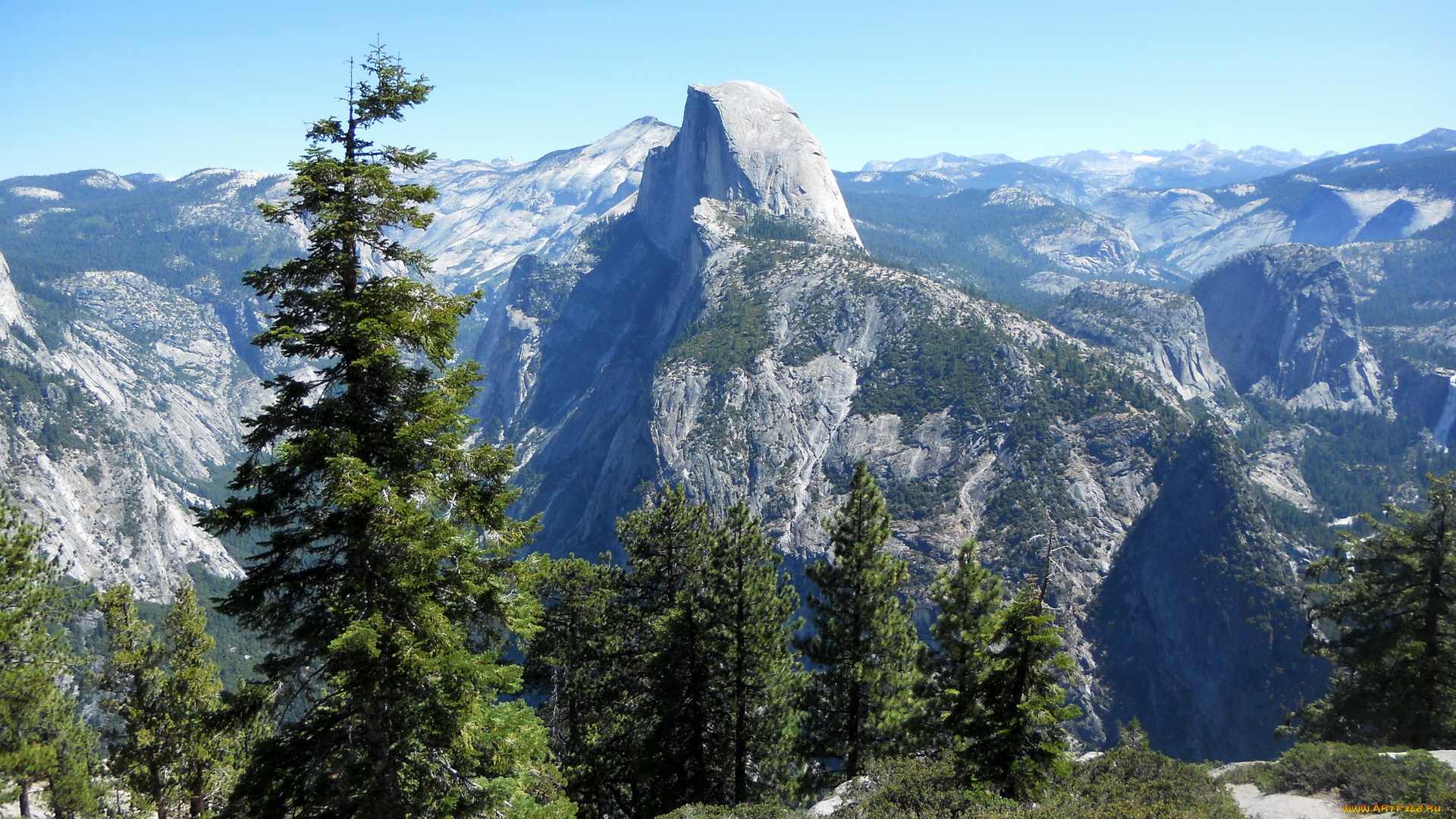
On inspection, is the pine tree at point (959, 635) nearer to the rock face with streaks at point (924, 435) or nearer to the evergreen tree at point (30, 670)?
the evergreen tree at point (30, 670)

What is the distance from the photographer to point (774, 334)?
159 meters

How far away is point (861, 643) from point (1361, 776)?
13.8 m

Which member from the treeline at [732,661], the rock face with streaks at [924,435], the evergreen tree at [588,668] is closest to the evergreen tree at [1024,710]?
the treeline at [732,661]

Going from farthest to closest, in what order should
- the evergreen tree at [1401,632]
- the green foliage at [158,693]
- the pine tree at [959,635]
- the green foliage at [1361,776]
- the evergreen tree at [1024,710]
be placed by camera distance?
1. the evergreen tree at [1401,632]
2. the green foliage at [158,693]
3. the pine tree at [959,635]
4. the evergreen tree at [1024,710]
5. the green foliage at [1361,776]

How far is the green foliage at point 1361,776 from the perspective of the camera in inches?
584

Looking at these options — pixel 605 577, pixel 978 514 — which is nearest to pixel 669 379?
pixel 978 514

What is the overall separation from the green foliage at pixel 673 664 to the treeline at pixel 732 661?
6cm

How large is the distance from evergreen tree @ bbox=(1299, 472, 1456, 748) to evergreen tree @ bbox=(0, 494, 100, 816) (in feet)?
141

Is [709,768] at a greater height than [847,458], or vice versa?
[709,768]

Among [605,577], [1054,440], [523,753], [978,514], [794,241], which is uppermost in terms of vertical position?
[794,241]

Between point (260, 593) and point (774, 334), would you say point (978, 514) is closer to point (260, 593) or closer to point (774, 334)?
point (774, 334)

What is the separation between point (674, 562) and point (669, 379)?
130384mm

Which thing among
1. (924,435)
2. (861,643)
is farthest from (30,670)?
(924,435)

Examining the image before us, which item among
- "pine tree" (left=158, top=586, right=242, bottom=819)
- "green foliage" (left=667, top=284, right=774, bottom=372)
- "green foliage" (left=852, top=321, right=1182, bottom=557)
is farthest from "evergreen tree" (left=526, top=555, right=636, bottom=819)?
"green foliage" (left=667, top=284, right=774, bottom=372)
